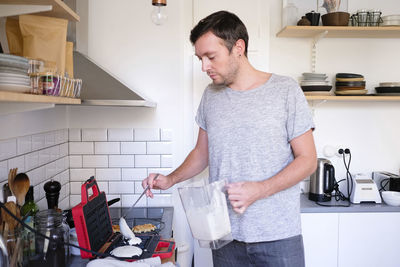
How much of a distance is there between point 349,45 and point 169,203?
1.65 meters

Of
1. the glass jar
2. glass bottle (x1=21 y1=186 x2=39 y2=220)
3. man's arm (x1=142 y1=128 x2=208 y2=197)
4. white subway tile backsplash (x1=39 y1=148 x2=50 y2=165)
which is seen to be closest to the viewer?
the glass jar

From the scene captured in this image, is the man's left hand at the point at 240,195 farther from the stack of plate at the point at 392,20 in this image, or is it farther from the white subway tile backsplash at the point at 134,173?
the stack of plate at the point at 392,20

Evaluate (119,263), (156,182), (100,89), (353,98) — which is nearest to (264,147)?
(156,182)

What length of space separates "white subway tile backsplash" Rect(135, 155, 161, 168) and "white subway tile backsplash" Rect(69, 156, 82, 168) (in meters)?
0.34

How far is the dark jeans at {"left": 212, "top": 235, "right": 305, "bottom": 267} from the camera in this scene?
1481 millimetres

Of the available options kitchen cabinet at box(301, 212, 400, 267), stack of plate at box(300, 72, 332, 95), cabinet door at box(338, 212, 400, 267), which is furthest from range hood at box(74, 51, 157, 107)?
cabinet door at box(338, 212, 400, 267)

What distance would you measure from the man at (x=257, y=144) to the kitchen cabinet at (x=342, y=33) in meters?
1.08

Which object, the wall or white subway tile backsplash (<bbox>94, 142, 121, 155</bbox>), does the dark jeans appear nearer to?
white subway tile backsplash (<bbox>94, 142, 121, 155</bbox>)

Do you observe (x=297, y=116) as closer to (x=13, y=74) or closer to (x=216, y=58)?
(x=216, y=58)

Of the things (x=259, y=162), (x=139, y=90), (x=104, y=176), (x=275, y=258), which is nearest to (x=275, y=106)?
(x=259, y=162)

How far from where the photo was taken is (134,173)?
2410mm

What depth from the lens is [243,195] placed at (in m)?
1.31

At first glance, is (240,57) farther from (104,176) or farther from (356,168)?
(356,168)

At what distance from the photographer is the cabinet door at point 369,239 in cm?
240
